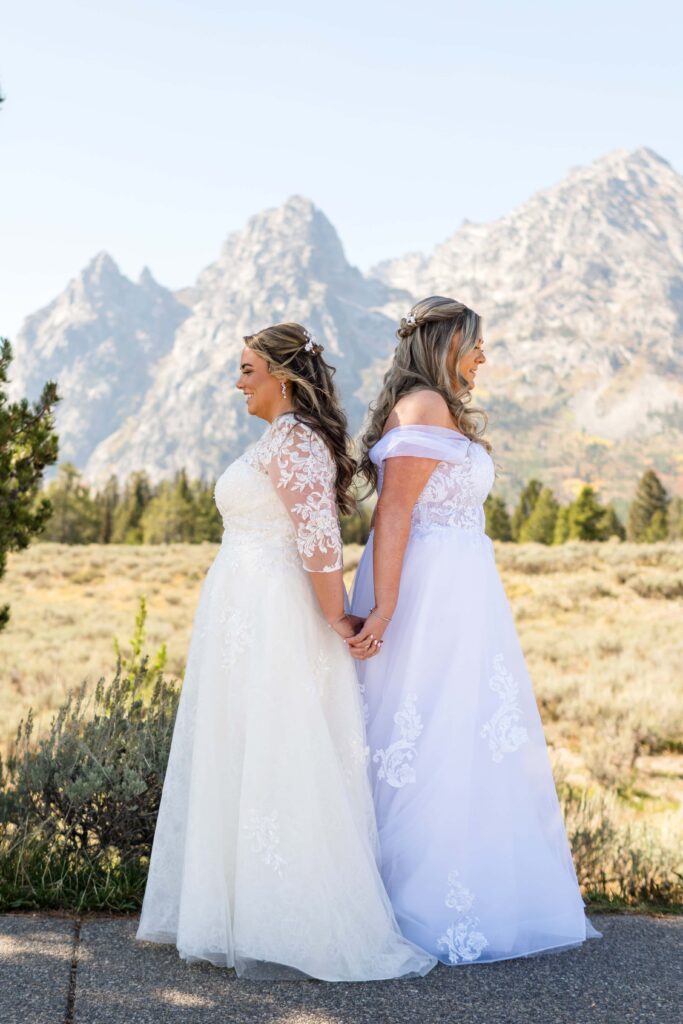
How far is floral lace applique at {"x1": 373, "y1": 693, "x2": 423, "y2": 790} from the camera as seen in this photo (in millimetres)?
3297

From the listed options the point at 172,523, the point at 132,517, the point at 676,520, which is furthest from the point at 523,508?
the point at 132,517

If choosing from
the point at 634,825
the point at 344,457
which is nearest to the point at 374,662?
the point at 344,457

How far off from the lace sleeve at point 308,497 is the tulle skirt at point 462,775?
0.47 m

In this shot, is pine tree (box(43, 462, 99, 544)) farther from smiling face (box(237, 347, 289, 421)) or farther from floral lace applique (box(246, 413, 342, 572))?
floral lace applique (box(246, 413, 342, 572))

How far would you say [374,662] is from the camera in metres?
3.44

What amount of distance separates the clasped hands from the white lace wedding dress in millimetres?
57

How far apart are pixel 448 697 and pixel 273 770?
2.30 feet

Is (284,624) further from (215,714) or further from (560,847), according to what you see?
(560,847)

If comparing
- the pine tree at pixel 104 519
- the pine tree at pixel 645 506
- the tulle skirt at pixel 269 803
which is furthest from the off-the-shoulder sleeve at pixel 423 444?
the pine tree at pixel 645 506

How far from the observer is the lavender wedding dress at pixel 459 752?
3.17m

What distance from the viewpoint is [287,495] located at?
3.09 m

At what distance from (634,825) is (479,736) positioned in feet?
11.7

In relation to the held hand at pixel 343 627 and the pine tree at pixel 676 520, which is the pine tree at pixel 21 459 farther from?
the pine tree at pixel 676 520

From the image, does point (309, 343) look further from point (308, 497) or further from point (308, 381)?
point (308, 497)
